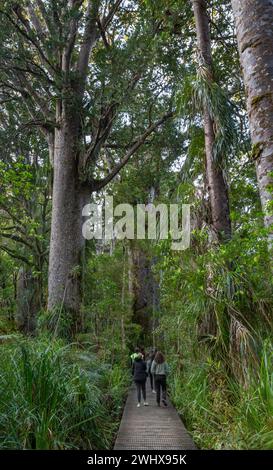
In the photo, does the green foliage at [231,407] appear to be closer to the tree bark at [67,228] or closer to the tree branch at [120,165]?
the tree bark at [67,228]

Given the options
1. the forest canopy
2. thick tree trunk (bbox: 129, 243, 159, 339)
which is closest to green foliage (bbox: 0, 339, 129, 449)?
the forest canopy

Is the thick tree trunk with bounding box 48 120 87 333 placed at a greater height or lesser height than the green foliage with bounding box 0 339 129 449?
greater

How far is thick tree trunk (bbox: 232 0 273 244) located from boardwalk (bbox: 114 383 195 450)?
135 inches

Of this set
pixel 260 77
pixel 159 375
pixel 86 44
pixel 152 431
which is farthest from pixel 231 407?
pixel 86 44

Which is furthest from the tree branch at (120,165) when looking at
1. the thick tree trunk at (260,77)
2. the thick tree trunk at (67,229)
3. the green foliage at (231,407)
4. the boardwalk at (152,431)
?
the thick tree trunk at (260,77)

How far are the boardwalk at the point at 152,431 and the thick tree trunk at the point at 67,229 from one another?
2.39 metres

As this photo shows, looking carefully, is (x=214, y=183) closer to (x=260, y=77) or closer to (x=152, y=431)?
(x=260, y=77)

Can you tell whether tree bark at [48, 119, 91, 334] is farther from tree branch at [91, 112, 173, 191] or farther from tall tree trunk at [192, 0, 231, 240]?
tall tree trunk at [192, 0, 231, 240]

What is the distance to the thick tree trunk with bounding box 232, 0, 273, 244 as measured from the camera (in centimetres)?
292

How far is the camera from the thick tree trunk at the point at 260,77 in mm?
2916

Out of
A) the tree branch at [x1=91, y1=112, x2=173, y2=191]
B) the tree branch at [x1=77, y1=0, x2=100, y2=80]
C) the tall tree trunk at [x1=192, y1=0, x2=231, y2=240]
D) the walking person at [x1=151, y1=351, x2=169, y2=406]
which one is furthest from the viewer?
the tree branch at [x1=91, y1=112, x2=173, y2=191]

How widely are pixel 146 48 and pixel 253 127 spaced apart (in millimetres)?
7114

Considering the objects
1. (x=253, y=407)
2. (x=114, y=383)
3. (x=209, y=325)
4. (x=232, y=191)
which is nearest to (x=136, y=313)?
(x=114, y=383)
